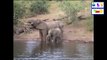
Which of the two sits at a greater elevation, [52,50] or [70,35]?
[70,35]

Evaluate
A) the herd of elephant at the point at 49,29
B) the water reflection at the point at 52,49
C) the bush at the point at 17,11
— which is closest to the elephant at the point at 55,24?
the herd of elephant at the point at 49,29

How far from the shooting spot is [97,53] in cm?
236

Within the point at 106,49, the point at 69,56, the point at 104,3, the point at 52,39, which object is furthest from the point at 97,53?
the point at 52,39

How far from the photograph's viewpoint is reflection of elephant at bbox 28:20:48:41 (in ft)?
14.6

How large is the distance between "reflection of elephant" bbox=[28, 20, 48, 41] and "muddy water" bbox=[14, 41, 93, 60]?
15 centimetres

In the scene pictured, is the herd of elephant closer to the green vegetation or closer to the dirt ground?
the dirt ground

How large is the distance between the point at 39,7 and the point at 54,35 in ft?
2.60

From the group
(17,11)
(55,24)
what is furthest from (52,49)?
(17,11)

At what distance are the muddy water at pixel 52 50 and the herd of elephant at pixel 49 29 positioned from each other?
14 centimetres

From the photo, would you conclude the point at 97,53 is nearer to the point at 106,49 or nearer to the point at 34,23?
the point at 106,49

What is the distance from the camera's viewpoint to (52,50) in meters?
4.32

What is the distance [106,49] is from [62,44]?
203 centimetres

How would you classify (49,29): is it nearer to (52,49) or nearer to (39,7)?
(52,49)
